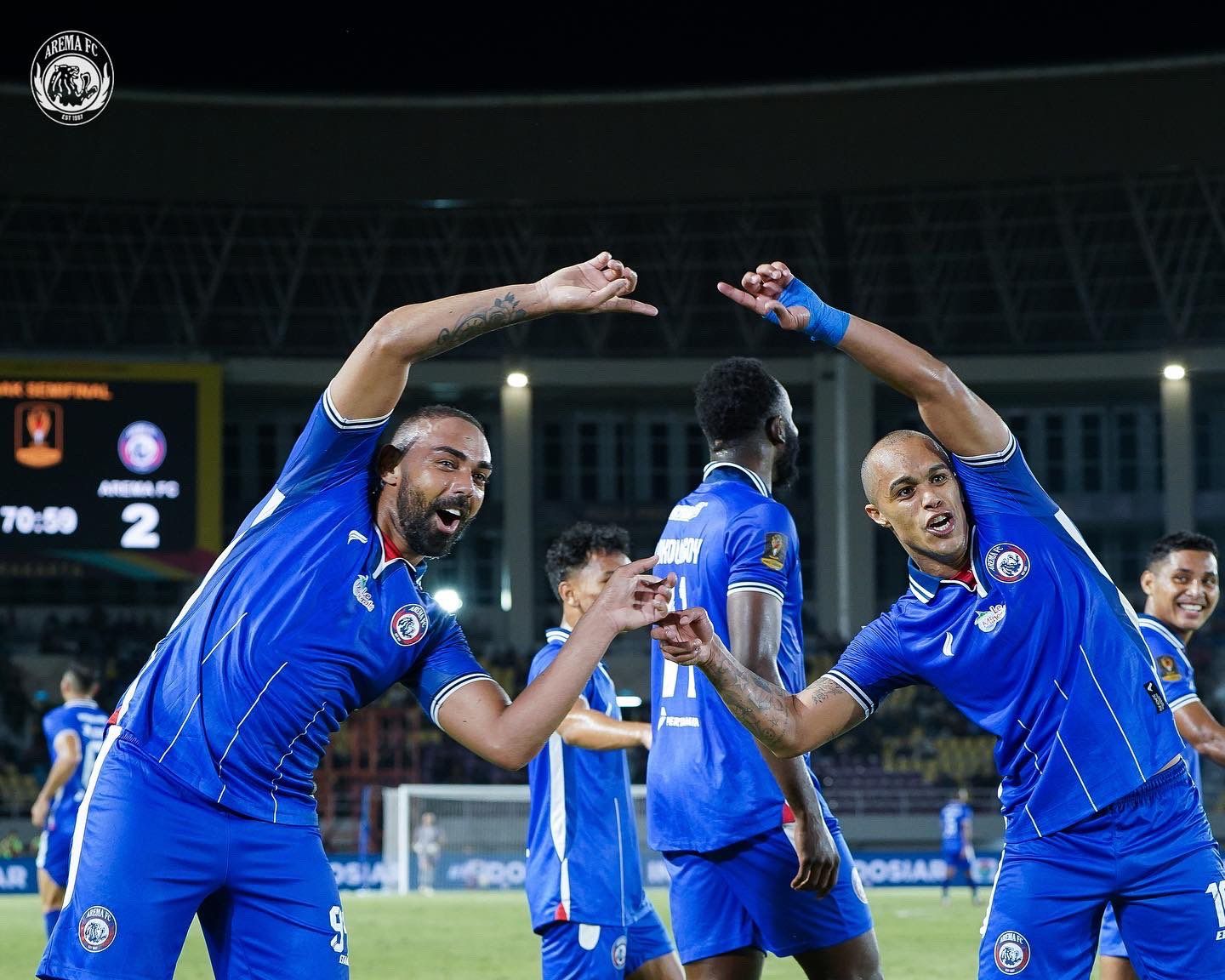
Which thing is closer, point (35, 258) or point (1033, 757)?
point (1033, 757)

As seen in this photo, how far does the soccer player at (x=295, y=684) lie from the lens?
13.9ft

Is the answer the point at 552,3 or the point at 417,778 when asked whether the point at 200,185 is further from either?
the point at 417,778

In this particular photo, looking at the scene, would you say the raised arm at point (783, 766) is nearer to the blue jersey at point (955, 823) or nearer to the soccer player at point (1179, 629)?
the soccer player at point (1179, 629)

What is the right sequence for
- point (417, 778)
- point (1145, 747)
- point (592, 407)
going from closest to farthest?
point (1145, 747) < point (417, 778) < point (592, 407)

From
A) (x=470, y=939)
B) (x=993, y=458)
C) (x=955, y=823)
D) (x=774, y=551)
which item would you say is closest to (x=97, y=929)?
(x=774, y=551)

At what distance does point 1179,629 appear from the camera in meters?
7.59

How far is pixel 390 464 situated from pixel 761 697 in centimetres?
138

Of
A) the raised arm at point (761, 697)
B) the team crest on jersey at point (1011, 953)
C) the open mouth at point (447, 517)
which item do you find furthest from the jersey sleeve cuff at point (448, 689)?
the team crest on jersey at point (1011, 953)

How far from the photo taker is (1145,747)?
180 inches

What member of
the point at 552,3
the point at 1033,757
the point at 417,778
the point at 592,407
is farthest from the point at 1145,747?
the point at 592,407

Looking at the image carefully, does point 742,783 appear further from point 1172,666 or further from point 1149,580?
point 1149,580

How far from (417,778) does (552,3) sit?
17.7 m

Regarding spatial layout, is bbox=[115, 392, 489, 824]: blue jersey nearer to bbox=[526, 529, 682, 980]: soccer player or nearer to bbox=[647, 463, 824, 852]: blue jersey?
bbox=[647, 463, 824, 852]: blue jersey

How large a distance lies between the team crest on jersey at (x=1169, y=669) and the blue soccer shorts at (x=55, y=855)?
356 inches
